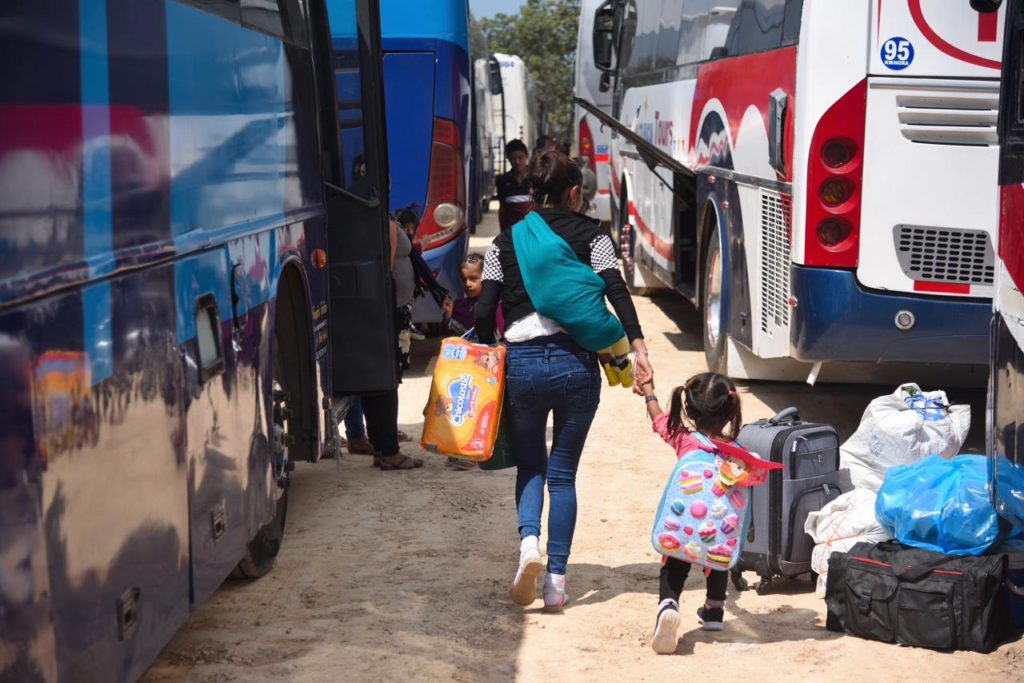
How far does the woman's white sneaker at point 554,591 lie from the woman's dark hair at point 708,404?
782mm

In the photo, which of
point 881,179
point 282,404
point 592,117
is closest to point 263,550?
point 282,404

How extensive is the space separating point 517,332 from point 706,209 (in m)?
5.36

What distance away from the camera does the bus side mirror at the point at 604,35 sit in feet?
54.2

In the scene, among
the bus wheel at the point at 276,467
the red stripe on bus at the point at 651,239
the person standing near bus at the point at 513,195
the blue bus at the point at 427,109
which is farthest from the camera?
the person standing near bus at the point at 513,195

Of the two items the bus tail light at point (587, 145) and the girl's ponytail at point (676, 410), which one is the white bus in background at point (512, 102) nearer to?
the bus tail light at point (587, 145)

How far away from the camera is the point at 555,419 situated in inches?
213

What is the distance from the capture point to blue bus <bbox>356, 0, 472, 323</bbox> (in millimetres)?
10828

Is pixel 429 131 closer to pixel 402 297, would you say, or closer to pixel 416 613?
pixel 402 297

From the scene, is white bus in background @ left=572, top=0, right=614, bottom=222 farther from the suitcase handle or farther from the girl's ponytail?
the girl's ponytail

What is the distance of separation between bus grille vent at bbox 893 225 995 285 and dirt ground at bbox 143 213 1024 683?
64.7 inches

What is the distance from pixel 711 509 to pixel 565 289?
0.94 meters

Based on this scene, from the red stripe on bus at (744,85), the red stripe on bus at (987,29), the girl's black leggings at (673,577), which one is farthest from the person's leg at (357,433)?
the red stripe on bus at (987,29)

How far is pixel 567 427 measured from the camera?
5410mm

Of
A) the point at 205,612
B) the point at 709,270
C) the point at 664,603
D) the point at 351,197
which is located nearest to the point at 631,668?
the point at 664,603
